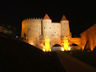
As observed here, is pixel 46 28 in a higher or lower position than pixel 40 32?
higher

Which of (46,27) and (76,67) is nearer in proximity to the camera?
(76,67)

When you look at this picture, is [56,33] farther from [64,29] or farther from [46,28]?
[46,28]

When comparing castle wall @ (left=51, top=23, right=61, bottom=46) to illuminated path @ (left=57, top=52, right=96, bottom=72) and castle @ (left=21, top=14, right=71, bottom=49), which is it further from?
illuminated path @ (left=57, top=52, right=96, bottom=72)

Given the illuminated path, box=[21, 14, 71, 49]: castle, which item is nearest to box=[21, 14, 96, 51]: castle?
box=[21, 14, 71, 49]: castle

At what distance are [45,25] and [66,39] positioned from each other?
360 inches

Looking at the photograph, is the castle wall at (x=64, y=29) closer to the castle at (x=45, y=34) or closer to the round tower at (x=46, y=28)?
the castle at (x=45, y=34)

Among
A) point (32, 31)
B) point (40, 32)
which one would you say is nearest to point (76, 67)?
point (32, 31)

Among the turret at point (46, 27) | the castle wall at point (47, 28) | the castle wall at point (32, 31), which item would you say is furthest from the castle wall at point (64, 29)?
the castle wall at point (32, 31)

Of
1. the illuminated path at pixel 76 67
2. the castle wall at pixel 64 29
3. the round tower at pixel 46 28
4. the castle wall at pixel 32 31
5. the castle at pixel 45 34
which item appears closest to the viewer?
the illuminated path at pixel 76 67

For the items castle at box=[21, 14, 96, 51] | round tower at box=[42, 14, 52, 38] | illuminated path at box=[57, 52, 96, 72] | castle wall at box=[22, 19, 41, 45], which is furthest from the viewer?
castle wall at box=[22, 19, 41, 45]

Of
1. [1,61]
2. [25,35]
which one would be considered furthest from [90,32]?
[1,61]

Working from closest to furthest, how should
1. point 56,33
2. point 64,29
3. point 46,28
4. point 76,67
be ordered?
point 76,67
point 46,28
point 56,33
point 64,29

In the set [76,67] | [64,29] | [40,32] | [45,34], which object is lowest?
[76,67]

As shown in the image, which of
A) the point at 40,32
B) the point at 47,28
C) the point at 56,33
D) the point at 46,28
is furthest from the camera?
the point at 56,33
